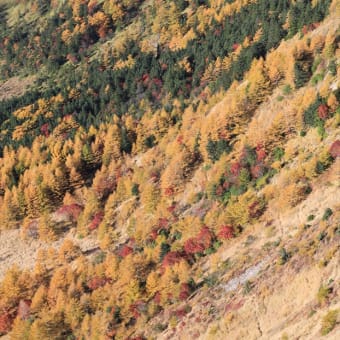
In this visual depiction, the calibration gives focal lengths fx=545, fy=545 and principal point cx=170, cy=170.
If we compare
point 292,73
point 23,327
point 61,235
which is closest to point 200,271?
point 23,327

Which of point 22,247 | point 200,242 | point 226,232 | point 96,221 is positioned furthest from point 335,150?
point 22,247

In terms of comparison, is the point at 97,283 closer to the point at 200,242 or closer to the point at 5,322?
the point at 5,322

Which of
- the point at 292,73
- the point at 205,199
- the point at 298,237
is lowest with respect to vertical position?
the point at 205,199

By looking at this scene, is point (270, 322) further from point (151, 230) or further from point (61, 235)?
point (61, 235)

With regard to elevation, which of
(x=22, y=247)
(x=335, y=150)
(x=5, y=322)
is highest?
(x=335, y=150)

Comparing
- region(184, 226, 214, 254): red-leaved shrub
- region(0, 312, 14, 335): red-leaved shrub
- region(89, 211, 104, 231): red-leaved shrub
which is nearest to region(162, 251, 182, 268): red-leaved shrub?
region(184, 226, 214, 254): red-leaved shrub

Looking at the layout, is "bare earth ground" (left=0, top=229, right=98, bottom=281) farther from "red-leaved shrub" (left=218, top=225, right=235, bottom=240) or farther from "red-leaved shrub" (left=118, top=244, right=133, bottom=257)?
"red-leaved shrub" (left=218, top=225, right=235, bottom=240)

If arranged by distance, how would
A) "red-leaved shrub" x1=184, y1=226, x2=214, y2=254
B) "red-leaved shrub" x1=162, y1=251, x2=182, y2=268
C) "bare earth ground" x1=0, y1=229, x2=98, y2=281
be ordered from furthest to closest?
"bare earth ground" x1=0, y1=229, x2=98, y2=281 < "red-leaved shrub" x1=184, y1=226, x2=214, y2=254 < "red-leaved shrub" x1=162, y1=251, x2=182, y2=268

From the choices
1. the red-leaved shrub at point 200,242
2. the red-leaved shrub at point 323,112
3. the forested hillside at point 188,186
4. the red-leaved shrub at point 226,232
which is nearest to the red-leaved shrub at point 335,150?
the forested hillside at point 188,186
